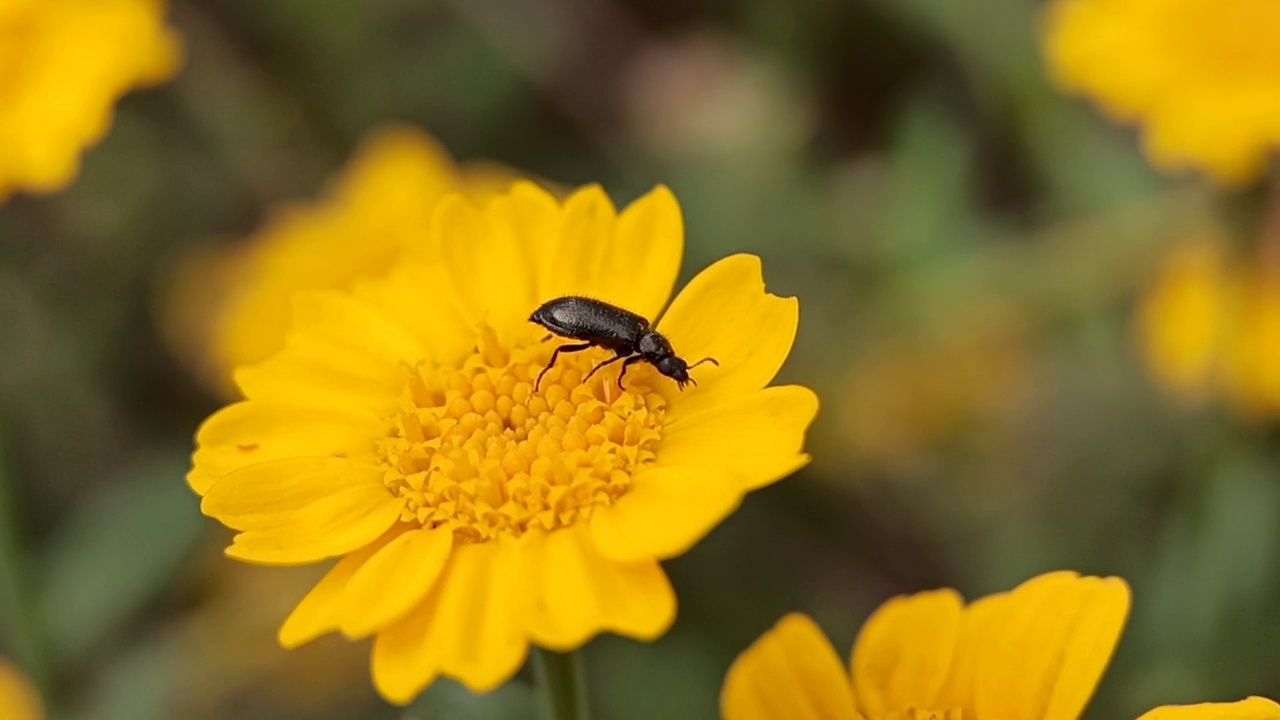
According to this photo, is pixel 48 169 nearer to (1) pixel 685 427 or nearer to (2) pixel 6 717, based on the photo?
(2) pixel 6 717

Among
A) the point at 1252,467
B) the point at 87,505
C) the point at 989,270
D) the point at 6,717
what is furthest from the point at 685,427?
the point at 87,505

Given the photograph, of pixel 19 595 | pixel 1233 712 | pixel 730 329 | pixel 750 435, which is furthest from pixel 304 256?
pixel 1233 712

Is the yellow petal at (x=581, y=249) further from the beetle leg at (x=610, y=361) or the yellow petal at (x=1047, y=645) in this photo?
the yellow petal at (x=1047, y=645)

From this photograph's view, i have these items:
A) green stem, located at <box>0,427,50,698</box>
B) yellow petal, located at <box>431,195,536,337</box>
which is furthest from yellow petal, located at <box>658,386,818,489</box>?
green stem, located at <box>0,427,50,698</box>

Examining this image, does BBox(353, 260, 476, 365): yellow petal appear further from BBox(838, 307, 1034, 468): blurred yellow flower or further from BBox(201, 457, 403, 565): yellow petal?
BBox(838, 307, 1034, 468): blurred yellow flower

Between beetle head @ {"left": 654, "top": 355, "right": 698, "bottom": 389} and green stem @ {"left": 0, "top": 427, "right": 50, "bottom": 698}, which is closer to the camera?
beetle head @ {"left": 654, "top": 355, "right": 698, "bottom": 389}

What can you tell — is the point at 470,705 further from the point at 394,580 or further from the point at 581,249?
the point at 581,249
